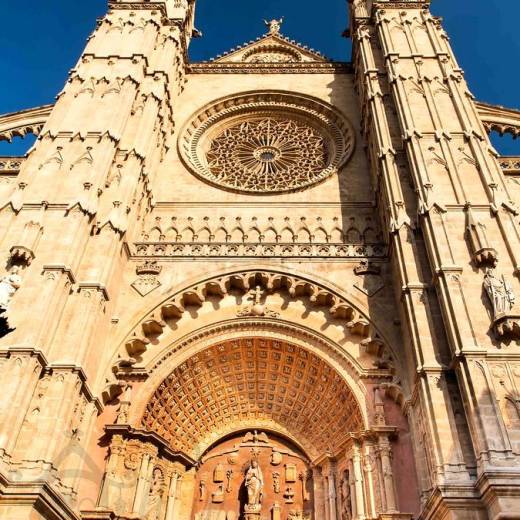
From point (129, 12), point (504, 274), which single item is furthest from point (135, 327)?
point (129, 12)

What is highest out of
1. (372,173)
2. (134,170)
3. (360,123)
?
(360,123)

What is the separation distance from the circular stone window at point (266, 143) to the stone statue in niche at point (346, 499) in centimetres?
779

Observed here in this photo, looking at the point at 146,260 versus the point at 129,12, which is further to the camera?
the point at 129,12

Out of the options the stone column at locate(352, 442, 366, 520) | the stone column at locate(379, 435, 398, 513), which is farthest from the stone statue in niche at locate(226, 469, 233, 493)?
the stone column at locate(379, 435, 398, 513)

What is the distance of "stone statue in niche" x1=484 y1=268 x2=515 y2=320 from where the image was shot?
932 centimetres

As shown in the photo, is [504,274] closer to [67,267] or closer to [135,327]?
[135,327]

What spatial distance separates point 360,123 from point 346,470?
1075cm

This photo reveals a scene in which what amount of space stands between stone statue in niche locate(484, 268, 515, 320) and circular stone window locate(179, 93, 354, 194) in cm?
661

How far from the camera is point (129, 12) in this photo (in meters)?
18.1

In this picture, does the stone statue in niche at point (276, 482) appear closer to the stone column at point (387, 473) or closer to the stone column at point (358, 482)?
the stone column at point (358, 482)

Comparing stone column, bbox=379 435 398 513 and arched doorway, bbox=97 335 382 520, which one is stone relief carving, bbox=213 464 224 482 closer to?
arched doorway, bbox=97 335 382 520

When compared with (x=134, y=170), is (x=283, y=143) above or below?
above

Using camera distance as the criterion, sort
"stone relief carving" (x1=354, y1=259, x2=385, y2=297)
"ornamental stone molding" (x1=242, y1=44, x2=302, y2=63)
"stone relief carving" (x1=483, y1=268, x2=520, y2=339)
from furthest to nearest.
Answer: "ornamental stone molding" (x1=242, y1=44, x2=302, y2=63) < "stone relief carving" (x1=354, y1=259, x2=385, y2=297) < "stone relief carving" (x1=483, y1=268, x2=520, y2=339)

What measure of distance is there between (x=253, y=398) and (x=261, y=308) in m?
2.13
